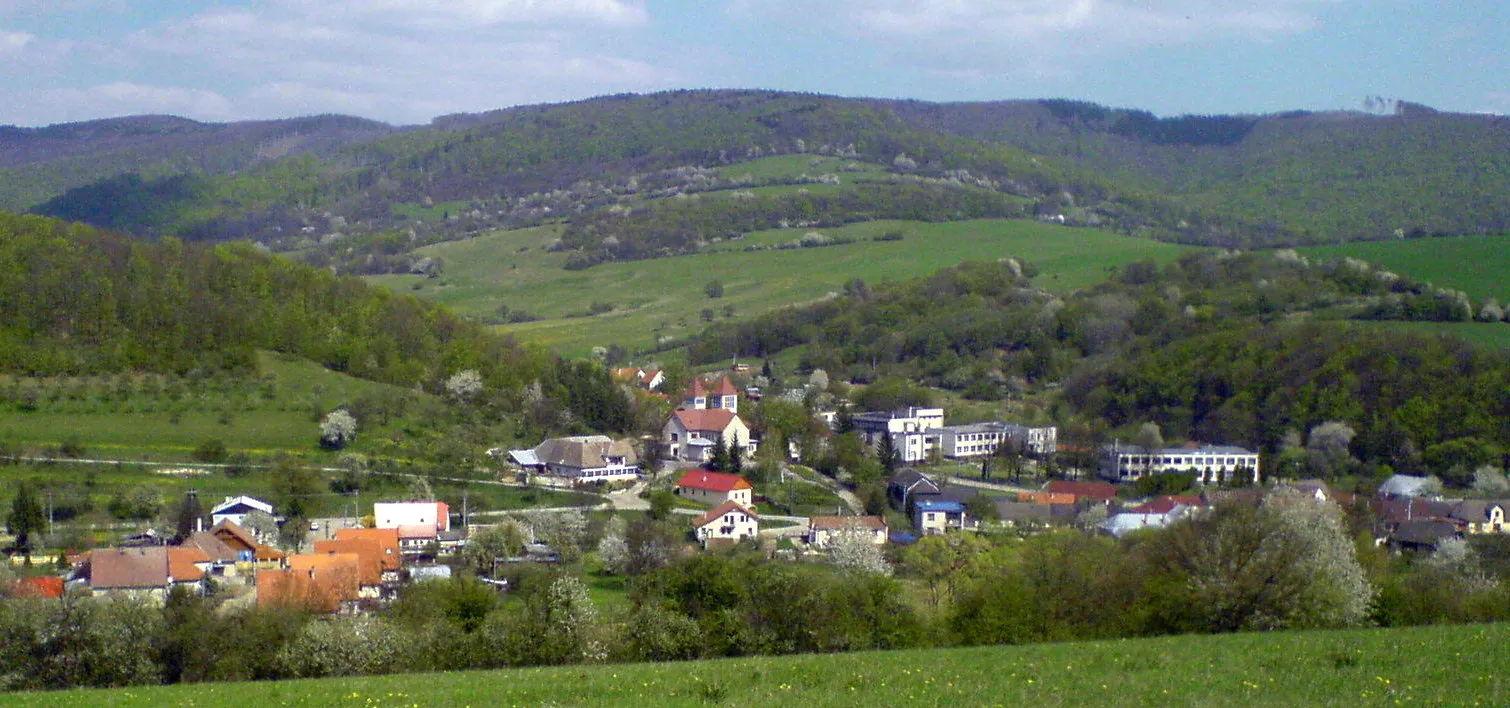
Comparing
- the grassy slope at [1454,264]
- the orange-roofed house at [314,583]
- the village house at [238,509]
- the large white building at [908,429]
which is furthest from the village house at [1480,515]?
the village house at [238,509]

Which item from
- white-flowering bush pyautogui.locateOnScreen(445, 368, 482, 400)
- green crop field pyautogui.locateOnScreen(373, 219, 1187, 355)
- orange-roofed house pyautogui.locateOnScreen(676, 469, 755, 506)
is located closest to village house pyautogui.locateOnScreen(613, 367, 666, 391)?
white-flowering bush pyautogui.locateOnScreen(445, 368, 482, 400)

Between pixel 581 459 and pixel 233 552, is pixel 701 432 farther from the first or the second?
pixel 233 552

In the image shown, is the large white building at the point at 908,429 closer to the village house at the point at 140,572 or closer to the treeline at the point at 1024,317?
the treeline at the point at 1024,317

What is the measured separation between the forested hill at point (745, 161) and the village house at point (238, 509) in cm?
7201

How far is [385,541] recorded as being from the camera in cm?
3231

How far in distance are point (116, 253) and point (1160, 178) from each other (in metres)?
121

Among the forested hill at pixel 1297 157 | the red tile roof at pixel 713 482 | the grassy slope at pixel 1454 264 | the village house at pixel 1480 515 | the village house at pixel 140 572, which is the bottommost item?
the red tile roof at pixel 713 482

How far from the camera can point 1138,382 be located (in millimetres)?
55969

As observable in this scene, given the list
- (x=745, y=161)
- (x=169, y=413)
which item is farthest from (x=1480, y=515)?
(x=745, y=161)

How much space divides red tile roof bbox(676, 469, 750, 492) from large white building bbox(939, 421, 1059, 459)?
11.4 m

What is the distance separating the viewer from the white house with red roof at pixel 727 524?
36.3 m

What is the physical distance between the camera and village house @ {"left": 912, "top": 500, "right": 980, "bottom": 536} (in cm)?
3869

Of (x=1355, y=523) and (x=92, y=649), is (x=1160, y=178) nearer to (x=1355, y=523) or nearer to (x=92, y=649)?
(x=1355, y=523)

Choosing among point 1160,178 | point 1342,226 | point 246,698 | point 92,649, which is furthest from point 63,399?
point 1160,178
